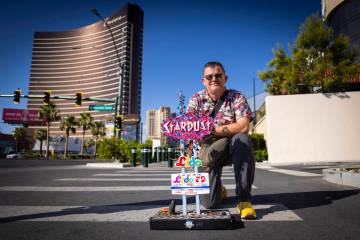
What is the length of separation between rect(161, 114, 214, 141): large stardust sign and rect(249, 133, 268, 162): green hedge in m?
17.5

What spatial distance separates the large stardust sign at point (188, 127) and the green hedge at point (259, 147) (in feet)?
57.4

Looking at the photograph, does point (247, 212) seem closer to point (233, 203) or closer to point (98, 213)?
point (233, 203)

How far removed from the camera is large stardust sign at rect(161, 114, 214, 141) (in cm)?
241

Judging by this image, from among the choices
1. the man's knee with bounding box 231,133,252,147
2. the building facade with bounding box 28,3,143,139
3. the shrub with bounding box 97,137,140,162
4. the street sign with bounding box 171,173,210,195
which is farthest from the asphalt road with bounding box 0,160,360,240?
the building facade with bounding box 28,3,143,139

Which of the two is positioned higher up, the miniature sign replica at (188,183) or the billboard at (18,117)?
the billboard at (18,117)

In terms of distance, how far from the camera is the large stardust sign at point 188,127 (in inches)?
94.7

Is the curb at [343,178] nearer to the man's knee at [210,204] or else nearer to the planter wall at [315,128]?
the man's knee at [210,204]

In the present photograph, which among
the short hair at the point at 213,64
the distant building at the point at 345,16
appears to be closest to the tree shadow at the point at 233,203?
the short hair at the point at 213,64

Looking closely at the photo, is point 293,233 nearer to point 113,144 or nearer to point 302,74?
Answer: point 113,144

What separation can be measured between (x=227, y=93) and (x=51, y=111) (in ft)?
203

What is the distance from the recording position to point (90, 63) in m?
168

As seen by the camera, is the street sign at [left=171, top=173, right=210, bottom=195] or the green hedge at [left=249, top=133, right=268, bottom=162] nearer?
the street sign at [left=171, top=173, right=210, bottom=195]

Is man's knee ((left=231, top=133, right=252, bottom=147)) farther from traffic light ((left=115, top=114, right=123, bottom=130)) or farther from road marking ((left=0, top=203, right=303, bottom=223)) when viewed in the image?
traffic light ((left=115, top=114, right=123, bottom=130))

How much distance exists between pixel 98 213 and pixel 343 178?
4.78 metres
